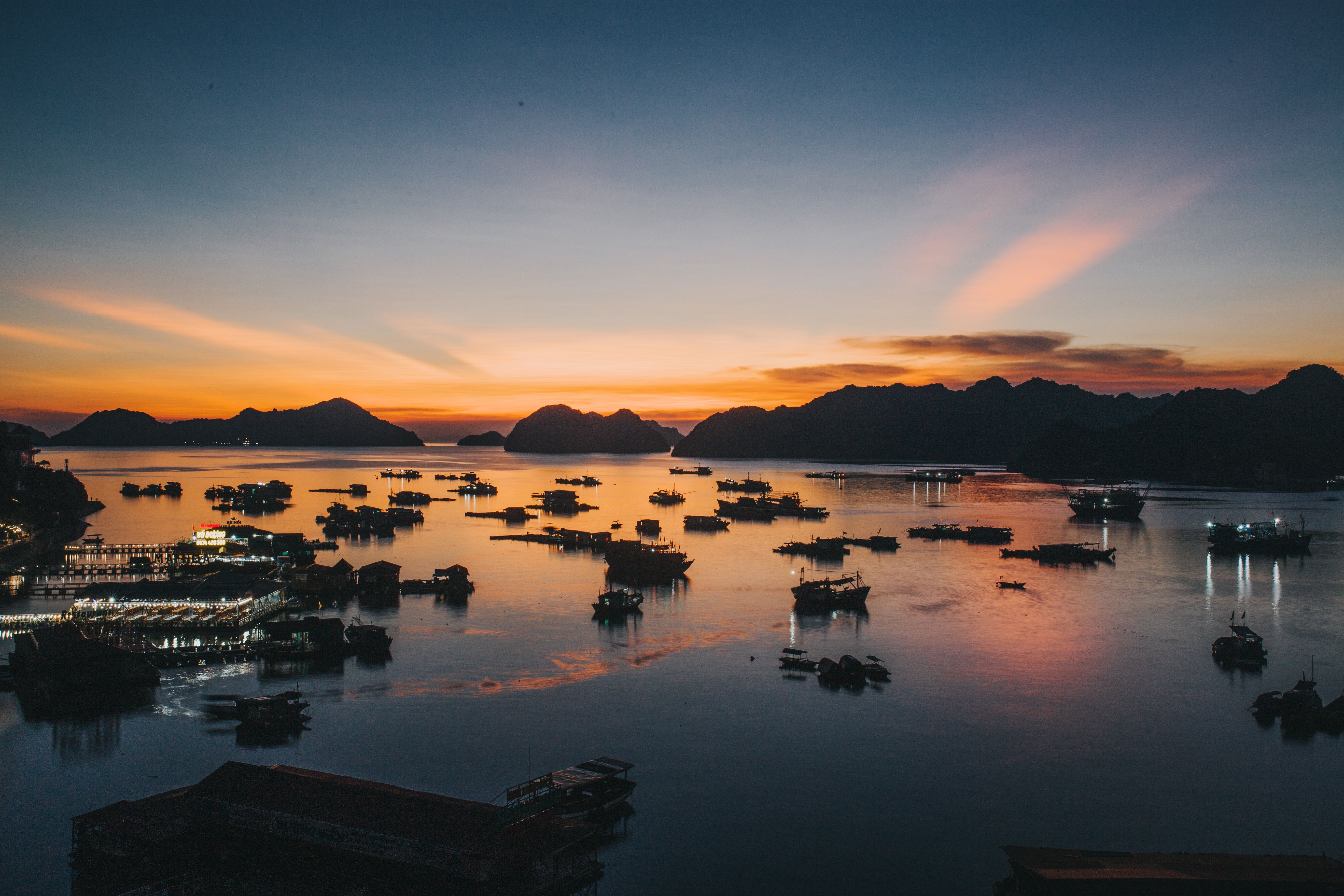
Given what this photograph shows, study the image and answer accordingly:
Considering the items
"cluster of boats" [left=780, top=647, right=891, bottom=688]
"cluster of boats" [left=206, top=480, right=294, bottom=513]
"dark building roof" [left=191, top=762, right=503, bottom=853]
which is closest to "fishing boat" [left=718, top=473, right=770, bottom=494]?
"cluster of boats" [left=206, top=480, right=294, bottom=513]

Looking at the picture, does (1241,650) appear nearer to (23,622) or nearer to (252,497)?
(23,622)

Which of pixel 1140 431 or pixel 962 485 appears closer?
pixel 962 485

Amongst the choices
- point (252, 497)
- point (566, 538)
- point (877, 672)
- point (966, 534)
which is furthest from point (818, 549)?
point (252, 497)

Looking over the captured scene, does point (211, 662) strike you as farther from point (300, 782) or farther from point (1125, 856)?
point (1125, 856)

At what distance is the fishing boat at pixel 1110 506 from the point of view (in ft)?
247

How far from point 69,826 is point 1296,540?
6575 cm

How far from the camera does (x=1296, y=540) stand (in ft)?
177

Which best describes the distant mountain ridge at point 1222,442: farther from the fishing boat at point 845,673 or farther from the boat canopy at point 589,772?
the boat canopy at point 589,772

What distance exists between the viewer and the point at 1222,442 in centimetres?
13988

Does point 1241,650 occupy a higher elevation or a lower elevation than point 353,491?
lower

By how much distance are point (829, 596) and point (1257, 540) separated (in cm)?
3822

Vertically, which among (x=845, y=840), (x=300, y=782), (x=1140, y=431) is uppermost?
(x=1140, y=431)

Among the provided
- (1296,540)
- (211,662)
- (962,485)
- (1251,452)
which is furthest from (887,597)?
(1251,452)

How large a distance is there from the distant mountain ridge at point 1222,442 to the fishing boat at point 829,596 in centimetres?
11886
